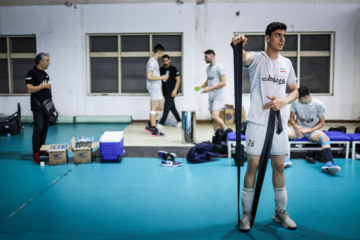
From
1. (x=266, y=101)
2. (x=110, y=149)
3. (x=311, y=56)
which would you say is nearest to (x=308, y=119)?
(x=266, y=101)

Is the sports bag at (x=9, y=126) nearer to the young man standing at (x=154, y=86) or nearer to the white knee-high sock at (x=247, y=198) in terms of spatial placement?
the young man standing at (x=154, y=86)

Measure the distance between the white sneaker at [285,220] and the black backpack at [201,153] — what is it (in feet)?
7.57

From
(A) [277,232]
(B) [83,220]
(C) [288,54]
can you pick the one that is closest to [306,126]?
(A) [277,232]

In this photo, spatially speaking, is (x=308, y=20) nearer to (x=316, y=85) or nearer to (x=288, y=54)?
(x=288, y=54)

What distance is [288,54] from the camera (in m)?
10.0

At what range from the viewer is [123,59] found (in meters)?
10.3

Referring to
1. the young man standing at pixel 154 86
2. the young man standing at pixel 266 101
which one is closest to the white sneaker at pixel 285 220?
the young man standing at pixel 266 101

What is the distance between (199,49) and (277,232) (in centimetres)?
772

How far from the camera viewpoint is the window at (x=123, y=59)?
10.1 m

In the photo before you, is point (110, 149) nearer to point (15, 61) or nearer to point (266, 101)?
point (266, 101)

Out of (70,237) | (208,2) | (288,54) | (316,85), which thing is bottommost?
(70,237)

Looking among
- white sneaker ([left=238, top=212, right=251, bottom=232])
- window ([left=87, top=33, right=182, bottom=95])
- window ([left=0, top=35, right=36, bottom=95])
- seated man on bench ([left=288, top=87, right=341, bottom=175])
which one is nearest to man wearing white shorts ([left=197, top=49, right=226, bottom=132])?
seated man on bench ([left=288, top=87, right=341, bottom=175])

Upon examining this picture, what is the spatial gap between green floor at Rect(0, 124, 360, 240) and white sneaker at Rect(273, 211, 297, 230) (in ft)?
0.17

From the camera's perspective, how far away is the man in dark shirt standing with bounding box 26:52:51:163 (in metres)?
5.12
